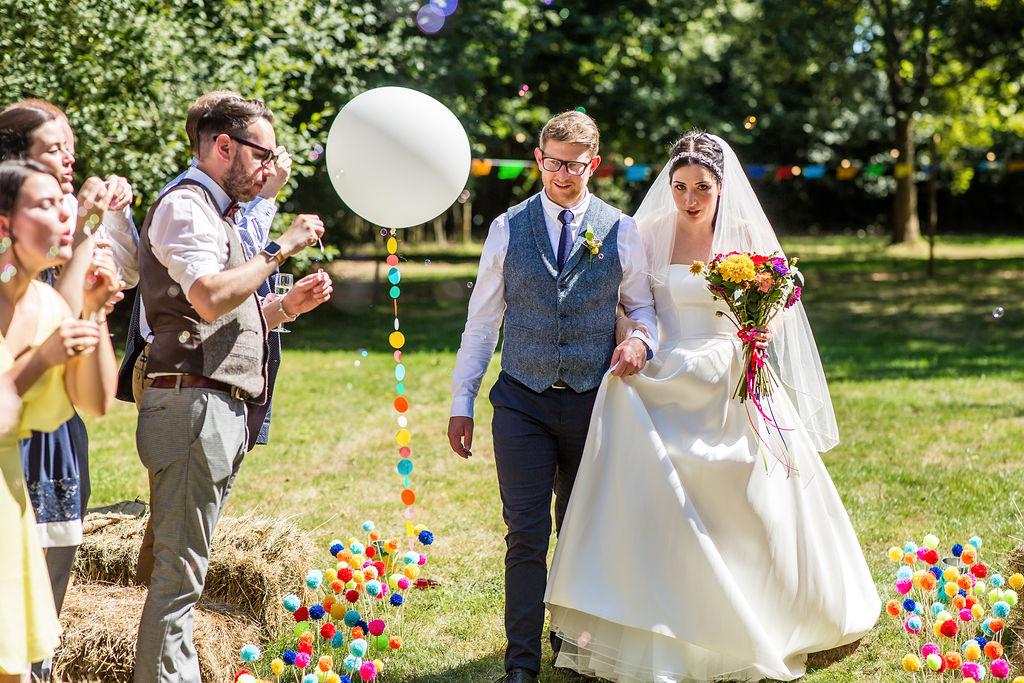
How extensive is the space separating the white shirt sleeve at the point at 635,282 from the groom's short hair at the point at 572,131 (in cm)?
36

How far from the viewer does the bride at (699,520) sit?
3.75 metres

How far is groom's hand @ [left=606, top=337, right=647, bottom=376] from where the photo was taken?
3.79 metres

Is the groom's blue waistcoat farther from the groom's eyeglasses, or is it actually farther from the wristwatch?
the wristwatch

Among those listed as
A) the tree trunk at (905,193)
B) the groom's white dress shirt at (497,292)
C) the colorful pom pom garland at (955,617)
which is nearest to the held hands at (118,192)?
the groom's white dress shirt at (497,292)

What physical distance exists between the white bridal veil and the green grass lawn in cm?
102

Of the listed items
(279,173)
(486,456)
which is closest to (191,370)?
(279,173)

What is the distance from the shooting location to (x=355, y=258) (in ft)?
66.7

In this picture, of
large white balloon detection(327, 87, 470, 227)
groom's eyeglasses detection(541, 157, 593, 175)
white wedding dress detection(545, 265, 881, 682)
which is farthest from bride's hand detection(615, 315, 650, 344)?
large white balloon detection(327, 87, 470, 227)

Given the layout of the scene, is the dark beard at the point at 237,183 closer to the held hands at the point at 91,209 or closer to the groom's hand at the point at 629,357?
the held hands at the point at 91,209

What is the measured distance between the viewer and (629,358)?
378cm

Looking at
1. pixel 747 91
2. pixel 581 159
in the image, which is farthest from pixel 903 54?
pixel 581 159

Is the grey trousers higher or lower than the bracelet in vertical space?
lower

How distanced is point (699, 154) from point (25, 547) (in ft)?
9.76

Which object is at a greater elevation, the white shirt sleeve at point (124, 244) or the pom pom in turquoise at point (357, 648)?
the white shirt sleeve at point (124, 244)
